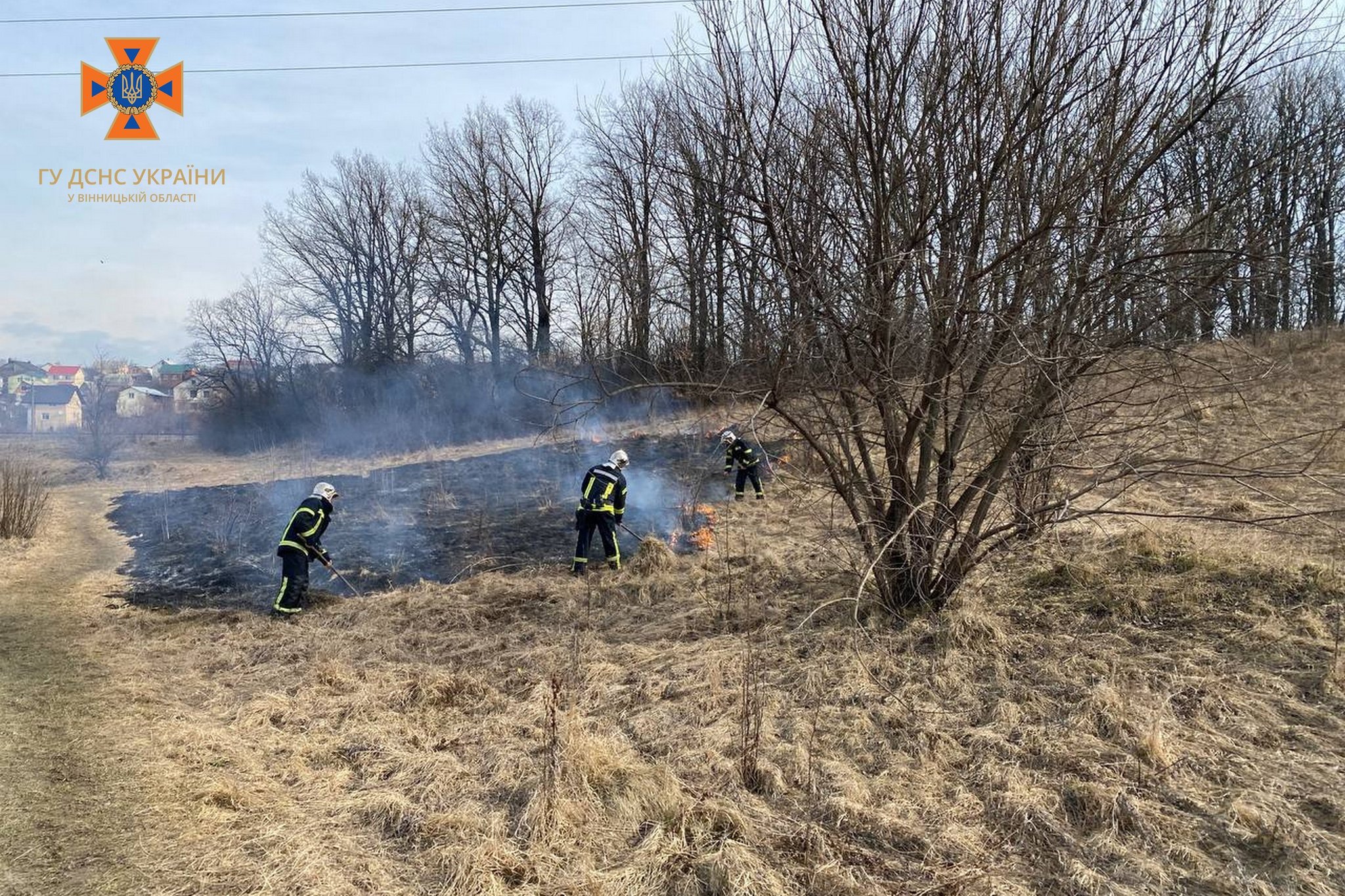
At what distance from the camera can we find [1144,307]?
4746 millimetres

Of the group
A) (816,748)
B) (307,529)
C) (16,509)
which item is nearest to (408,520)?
(307,529)

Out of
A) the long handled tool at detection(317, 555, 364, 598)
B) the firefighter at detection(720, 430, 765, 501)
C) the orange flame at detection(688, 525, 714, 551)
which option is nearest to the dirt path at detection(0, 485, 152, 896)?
the long handled tool at detection(317, 555, 364, 598)

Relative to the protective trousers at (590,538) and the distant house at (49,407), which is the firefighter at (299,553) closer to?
the protective trousers at (590,538)

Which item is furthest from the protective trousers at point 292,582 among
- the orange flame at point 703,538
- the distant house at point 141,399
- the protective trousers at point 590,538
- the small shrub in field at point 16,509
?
the distant house at point 141,399

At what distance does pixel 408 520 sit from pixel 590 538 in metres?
5.18

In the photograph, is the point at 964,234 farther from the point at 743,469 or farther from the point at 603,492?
the point at 743,469

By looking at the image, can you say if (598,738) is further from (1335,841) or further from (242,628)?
(242,628)

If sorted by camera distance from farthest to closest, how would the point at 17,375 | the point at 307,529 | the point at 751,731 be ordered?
the point at 17,375
the point at 307,529
the point at 751,731

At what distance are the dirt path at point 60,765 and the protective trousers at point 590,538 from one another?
4.84 m

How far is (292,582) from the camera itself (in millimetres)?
8492

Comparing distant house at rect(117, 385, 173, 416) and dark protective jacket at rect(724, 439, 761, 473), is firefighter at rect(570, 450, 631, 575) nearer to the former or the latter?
dark protective jacket at rect(724, 439, 761, 473)

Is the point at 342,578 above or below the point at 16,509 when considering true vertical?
below

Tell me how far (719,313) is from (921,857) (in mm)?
3846

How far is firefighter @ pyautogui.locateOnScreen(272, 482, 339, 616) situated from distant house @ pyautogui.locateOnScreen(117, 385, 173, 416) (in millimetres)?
43802
